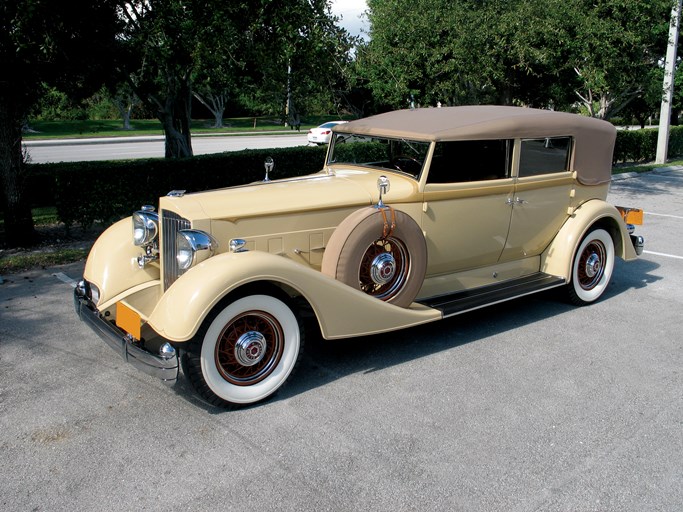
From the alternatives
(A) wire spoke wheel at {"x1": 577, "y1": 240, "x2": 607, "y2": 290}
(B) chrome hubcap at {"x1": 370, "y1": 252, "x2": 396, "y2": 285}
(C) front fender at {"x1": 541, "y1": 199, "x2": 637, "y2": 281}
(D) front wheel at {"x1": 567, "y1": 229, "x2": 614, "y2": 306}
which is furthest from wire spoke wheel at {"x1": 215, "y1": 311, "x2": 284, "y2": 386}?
(A) wire spoke wheel at {"x1": 577, "y1": 240, "x2": 607, "y2": 290}

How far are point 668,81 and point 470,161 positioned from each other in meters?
13.9

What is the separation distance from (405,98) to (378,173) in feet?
26.2

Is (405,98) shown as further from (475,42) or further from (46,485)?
(46,485)

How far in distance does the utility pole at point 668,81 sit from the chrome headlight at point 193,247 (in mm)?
14867

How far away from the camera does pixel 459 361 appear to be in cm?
489

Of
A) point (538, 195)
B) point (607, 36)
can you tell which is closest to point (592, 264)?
point (538, 195)

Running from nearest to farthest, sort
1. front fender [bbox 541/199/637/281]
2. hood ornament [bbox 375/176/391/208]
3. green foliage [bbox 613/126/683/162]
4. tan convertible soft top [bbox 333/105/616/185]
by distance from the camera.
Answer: hood ornament [bbox 375/176/391/208], tan convertible soft top [bbox 333/105/616/185], front fender [bbox 541/199/637/281], green foliage [bbox 613/126/683/162]

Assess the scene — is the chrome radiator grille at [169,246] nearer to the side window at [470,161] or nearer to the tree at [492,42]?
the side window at [470,161]

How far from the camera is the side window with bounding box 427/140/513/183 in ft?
16.7

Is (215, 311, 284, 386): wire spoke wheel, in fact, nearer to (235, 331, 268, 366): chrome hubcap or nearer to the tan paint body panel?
(235, 331, 268, 366): chrome hubcap

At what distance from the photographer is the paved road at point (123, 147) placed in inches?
836

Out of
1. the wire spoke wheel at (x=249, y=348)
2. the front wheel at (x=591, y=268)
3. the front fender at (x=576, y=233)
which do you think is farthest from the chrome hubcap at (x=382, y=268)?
the front wheel at (x=591, y=268)

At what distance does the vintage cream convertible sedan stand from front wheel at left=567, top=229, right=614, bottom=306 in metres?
0.02

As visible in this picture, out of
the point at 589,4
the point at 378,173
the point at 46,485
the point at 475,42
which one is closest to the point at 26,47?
the point at 378,173
